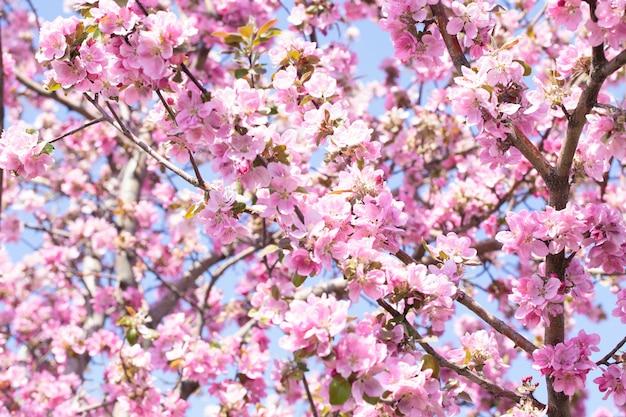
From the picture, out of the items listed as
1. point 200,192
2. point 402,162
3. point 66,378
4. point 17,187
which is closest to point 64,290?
point 17,187

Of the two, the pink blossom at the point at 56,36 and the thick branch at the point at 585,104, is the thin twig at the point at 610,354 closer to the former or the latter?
the thick branch at the point at 585,104

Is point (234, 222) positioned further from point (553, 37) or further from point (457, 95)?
point (553, 37)

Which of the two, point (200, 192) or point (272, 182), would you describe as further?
point (200, 192)

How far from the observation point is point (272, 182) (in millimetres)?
2154

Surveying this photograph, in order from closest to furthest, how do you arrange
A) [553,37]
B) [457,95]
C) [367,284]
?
1. [367,284]
2. [457,95]
3. [553,37]

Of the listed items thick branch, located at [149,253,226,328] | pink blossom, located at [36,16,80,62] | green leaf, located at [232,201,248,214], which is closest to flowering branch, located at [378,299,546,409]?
green leaf, located at [232,201,248,214]

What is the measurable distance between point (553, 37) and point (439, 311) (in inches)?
156

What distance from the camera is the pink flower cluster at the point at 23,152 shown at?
2.22 metres

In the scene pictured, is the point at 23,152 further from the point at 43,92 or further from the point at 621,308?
the point at 43,92

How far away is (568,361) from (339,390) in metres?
1.00

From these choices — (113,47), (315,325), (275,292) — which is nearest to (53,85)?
(113,47)

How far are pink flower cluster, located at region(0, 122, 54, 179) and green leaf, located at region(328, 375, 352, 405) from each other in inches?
54.2

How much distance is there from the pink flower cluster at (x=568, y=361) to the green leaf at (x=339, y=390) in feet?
2.91

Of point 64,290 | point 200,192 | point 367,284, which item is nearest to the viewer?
point 367,284
